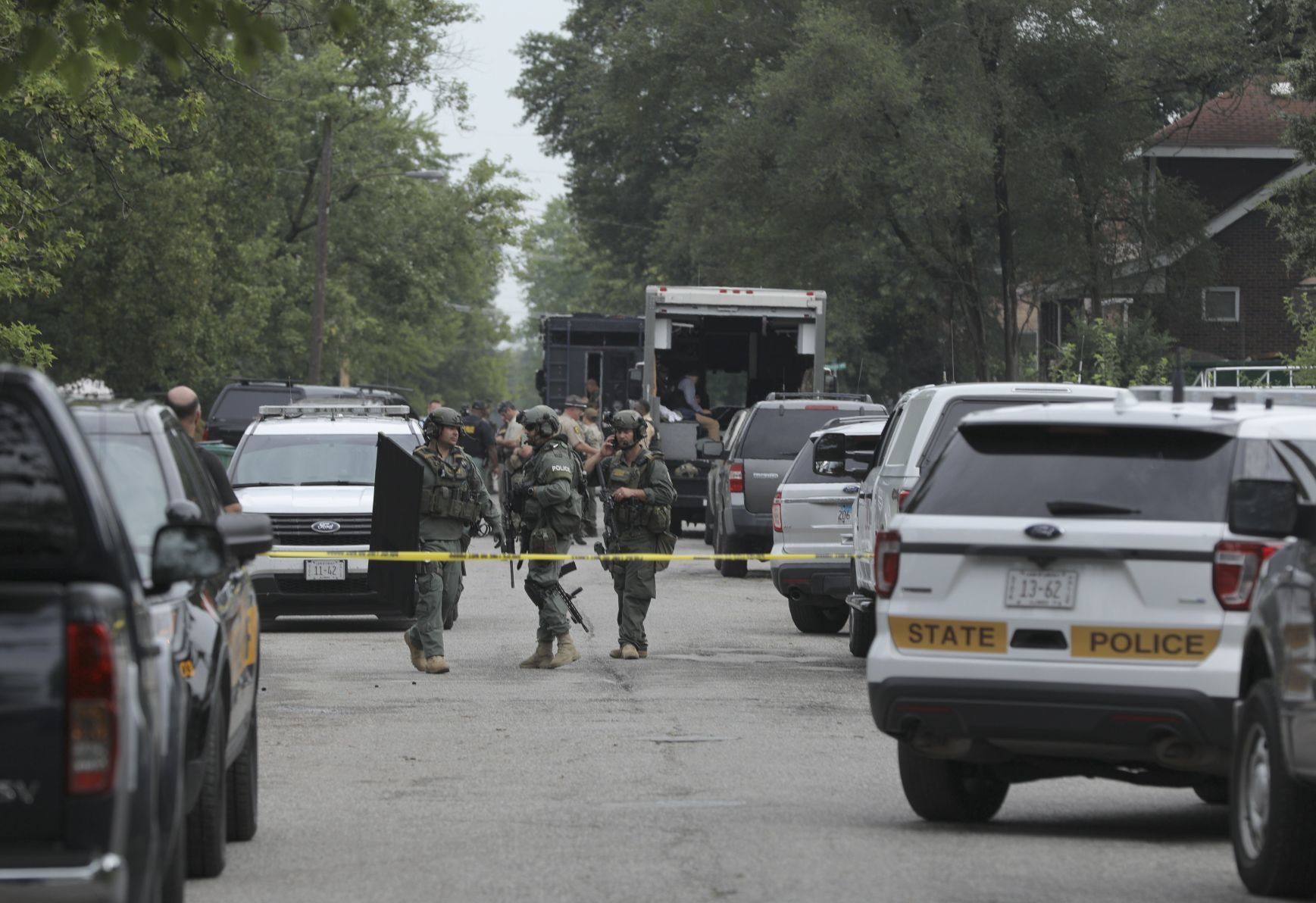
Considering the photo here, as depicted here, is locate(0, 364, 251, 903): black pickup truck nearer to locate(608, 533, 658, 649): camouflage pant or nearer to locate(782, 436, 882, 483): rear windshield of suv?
locate(608, 533, 658, 649): camouflage pant

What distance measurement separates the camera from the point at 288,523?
1844 cm

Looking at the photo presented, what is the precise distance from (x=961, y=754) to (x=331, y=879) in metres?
2.40

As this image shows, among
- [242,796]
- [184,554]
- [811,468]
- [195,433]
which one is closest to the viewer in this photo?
[184,554]

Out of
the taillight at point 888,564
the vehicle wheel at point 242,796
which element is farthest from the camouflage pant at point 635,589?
the vehicle wheel at point 242,796

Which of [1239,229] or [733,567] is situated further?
[1239,229]

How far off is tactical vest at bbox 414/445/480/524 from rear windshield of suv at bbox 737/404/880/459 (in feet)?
26.7

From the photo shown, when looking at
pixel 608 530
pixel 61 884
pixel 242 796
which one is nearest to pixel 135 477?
pixel 242 796

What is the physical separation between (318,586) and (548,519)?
9.94 ft

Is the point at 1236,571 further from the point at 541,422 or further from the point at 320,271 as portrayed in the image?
the point at 320,271

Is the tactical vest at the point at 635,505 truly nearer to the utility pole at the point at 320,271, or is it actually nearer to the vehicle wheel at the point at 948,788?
the vehicle wheel at the point at 948,788

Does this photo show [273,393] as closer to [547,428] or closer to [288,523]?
[288,523]

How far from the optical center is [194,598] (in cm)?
730

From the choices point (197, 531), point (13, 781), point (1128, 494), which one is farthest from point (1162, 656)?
point (13, 781)

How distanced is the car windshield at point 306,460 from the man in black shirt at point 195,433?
17.4 feet
